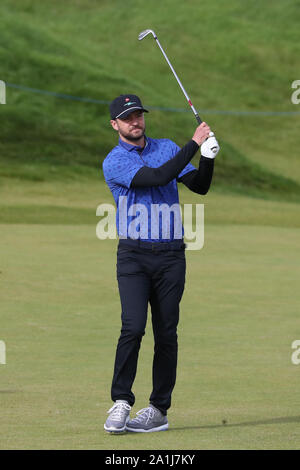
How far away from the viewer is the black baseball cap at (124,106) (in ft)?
25.3

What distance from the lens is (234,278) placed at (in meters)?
18.6

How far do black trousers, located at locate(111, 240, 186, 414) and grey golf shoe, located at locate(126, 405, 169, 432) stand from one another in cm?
8

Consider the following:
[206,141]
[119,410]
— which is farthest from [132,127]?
[119,410]

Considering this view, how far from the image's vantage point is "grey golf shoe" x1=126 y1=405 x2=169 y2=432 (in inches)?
297

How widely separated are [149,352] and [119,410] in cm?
410

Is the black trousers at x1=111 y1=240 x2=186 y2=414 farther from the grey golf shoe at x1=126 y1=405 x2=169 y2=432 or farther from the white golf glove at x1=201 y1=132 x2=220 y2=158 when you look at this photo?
the white golf glove at x1=201 y1=132 x2=220 y2=158

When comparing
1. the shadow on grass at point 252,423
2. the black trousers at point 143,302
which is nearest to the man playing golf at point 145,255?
the black trousers at point 143,302

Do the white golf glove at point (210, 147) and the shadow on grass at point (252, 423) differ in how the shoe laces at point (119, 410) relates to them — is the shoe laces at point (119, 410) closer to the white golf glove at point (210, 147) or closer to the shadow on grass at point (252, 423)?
the shadow on grass at point (252, 423)

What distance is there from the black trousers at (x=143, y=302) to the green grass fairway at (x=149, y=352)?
363 mm

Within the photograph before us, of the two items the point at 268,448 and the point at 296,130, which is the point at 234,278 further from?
the point at 296,130

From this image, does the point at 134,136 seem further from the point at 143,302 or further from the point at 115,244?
the point at 115,244

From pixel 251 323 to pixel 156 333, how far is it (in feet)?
19.5

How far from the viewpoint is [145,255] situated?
759 cm
